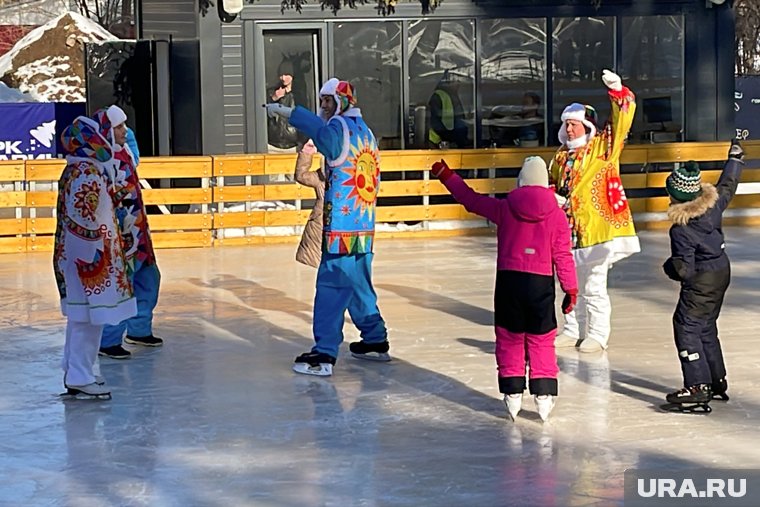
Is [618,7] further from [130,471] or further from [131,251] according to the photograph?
[130,471]

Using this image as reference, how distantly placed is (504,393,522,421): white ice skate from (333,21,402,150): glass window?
1125 centimetres

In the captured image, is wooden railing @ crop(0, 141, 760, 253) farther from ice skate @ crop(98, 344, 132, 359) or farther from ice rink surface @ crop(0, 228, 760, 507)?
ice skate @ crop(98, 344, 132, 359)

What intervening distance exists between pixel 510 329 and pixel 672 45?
42.6ft

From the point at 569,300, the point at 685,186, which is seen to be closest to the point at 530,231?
the point at 569,300

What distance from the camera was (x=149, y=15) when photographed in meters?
21.8

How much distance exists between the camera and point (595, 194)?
978 centimetres

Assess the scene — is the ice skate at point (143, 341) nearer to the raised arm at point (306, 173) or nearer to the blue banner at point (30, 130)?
the raised arm at point (306, 173)

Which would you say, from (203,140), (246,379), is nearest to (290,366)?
(246,379)

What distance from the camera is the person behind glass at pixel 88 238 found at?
27.1 feet

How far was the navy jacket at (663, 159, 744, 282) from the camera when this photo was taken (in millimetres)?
7883

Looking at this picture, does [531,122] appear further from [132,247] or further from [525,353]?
[525,353]

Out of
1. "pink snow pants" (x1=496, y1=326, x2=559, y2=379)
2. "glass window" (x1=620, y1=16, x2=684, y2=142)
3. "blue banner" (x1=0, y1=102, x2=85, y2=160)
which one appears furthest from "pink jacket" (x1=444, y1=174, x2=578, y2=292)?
"blue banner" (x1=0, y1=102, x2=85, y2=160)

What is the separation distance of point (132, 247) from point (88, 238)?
5.51 feet

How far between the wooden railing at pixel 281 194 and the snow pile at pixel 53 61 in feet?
43.7
